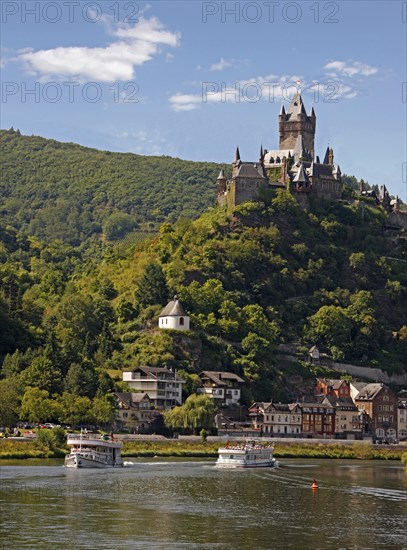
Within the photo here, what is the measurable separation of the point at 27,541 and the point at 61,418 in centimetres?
6529

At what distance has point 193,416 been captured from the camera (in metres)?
137

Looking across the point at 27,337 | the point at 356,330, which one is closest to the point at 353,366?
the point at 356,330

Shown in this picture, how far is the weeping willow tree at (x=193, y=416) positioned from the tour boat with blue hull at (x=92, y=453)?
30.6 metres

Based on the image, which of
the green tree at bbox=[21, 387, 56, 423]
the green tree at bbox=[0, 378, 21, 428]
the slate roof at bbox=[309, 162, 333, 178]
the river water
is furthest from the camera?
the slate roof at bbox=[309, 162, 333, 178]

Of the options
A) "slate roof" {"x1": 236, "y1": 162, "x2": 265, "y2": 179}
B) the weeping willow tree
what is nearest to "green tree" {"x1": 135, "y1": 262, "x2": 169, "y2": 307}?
"slate roof" {"x1": 236, "y1": 162, "x2": 265, "y2": 179}

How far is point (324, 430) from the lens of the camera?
153m

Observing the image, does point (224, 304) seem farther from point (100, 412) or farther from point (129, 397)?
point (100, 412)

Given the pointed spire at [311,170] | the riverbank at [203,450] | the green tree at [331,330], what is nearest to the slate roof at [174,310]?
the green tree at [331,330]

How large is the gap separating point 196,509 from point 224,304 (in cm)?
9305

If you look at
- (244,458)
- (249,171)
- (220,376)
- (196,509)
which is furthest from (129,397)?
(196,509)

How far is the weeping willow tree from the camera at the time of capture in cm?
13688

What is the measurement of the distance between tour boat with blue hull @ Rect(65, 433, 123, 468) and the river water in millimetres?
2728

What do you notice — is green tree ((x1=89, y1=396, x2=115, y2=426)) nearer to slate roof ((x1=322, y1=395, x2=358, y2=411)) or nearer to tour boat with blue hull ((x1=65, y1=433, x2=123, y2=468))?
tour boat with blue hull ((x1=65, y1=433, x2=123, y2=468))

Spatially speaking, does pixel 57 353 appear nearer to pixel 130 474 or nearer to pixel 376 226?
pixel 130 474
